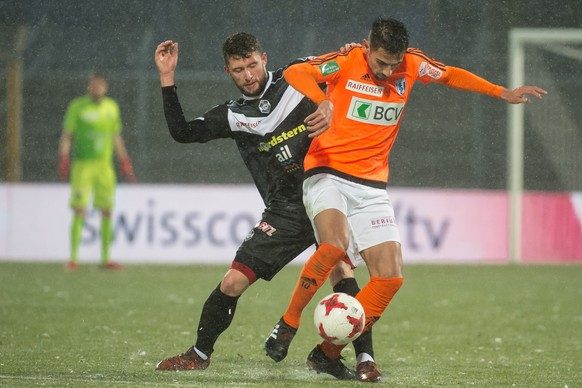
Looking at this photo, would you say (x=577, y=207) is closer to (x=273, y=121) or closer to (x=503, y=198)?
(x=503, y=198)

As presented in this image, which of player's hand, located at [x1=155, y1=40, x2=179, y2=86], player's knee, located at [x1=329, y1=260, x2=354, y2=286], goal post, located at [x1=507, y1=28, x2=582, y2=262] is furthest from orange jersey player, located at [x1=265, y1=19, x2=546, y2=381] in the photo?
goal post, located at [x1=507, y1=28, x2=582, y2=262]

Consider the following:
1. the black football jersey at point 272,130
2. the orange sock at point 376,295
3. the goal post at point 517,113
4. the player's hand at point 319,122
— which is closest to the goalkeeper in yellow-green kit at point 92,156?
the goal post at point 517,113

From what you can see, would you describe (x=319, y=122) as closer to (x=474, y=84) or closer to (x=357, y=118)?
(x=357, y=118)

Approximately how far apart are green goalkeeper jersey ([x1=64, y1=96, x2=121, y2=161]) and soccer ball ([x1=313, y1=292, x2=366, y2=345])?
24.4 ft

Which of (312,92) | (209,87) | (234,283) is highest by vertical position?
(209,87)

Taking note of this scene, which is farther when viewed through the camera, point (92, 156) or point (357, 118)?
point (92, 156)

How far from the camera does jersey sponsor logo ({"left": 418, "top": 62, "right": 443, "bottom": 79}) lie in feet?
19.3

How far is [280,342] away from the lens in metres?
5.51

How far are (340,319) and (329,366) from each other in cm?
45

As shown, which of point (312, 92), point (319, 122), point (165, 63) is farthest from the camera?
point (165, 63)

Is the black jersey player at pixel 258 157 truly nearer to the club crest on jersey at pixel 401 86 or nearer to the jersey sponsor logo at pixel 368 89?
the jersey sponsor logo at pixel 368 89

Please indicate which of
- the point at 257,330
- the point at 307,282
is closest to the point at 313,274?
the point at 307,282

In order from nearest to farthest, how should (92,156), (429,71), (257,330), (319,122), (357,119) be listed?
(319,122)
(357,119)
(429,71)
(257,330)
(92,156)

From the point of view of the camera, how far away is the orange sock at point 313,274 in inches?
216
